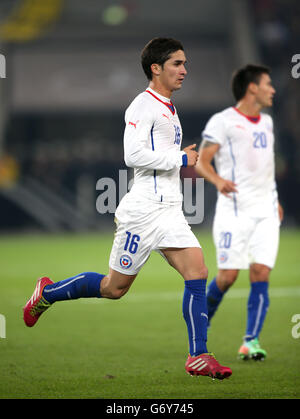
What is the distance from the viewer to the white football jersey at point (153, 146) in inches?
224

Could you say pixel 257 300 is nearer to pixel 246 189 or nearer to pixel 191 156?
pixel 246 189

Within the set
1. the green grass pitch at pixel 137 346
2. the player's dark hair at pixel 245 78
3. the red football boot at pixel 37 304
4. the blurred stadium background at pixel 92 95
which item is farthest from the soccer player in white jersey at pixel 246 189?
the blurred stadium background at pixel 92 95

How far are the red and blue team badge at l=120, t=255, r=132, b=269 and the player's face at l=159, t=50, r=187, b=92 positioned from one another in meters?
1.24

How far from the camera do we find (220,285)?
727 centimetres

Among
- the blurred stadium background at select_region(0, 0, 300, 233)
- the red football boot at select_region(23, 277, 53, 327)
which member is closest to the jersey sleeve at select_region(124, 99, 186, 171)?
the red football boot at select_region(23, 277, 53, 327)

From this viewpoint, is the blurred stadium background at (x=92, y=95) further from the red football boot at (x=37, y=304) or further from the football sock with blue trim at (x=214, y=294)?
the red football boot at (x=37, y=304)

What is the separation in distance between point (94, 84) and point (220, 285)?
74.3ft

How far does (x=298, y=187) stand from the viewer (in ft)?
86.6

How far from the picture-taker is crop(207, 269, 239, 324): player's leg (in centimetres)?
720

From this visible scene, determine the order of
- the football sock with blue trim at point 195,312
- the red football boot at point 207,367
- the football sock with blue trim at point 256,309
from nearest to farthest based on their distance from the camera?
1. the red football boot at point 207,367
2. the football sock with blue trim at point 195,312
3. the football sock with blue trim at point 256,309

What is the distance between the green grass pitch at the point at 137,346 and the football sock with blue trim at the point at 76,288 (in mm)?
569

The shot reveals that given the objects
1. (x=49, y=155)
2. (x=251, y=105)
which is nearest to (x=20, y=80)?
(x=49, y=155)

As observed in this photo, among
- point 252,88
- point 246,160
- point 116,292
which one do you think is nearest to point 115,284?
point 116,292

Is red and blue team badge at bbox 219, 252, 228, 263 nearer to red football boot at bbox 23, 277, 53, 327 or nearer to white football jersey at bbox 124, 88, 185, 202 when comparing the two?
white football jersey at bbox 124, 88, 185, 202
